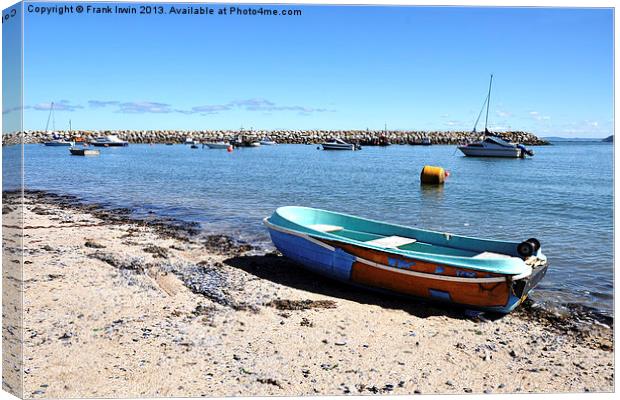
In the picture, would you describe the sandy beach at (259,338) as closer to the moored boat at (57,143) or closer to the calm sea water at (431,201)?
the calm sea water at (431,201)

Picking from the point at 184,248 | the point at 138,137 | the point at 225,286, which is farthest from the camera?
the point at 138,137

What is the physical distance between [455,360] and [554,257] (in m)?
7.65

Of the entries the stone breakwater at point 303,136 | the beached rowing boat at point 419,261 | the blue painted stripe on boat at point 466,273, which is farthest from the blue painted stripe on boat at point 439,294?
the stone breakwater at point 303,136

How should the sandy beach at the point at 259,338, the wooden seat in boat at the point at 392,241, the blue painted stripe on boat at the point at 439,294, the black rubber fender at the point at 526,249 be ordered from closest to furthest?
the sandy beach at the point at 259,338
the blue painted stripe on boat at the point at 439,294
the black rubber fender at the point at 526,249
the wooden seat in boat at the point at 392,241

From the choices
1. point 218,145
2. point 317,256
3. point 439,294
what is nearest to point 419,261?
point 439,294

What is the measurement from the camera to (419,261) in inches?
376

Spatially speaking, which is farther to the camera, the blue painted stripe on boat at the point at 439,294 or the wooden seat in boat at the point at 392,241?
the wooden seat in boat at the point at 392,241

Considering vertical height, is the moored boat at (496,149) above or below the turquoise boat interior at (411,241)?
above

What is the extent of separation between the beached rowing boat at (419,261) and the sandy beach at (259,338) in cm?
32

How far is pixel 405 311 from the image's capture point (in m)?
9.46

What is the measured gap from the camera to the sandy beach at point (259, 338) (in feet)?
21.1

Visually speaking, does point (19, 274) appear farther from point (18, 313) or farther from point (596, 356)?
point (596, 356)

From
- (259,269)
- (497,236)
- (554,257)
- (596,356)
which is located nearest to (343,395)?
(596,356)

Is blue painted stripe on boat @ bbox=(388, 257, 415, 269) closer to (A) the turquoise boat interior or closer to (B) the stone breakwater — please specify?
(A) the turquoise boat interior
